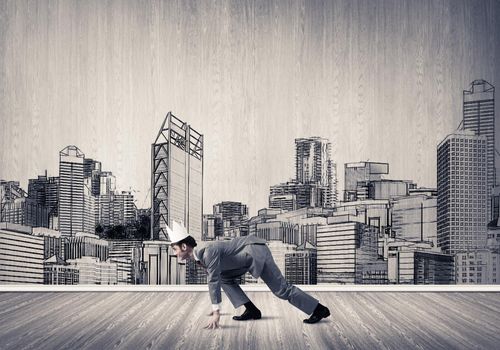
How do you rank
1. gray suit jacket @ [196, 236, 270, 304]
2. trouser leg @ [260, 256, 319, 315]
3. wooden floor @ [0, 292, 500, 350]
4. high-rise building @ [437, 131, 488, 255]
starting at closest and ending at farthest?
wooden floor @ [0, 292, 500, 350]
gray suit jacket @ [196, 236, 270, 304]
trouser leg @ [260, 256, 319, 315]
high-rise building @ [437, 131, 488, 255]

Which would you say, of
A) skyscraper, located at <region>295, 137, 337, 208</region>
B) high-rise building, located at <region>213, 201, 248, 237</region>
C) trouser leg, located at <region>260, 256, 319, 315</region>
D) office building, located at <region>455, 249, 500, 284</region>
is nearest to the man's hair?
trouser leg, located at <region>260, 256, 319, 315</region>

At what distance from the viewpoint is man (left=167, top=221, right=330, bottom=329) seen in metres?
4.57

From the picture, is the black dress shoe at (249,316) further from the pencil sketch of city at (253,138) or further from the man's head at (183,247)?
the pencil sketch of city at (253,138)

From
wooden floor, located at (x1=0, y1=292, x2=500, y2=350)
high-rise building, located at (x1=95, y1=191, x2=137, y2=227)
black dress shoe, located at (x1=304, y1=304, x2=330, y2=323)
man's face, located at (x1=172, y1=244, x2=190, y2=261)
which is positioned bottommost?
wooden floor, located at (x1=0, y1=292, x2=500, y2=350)

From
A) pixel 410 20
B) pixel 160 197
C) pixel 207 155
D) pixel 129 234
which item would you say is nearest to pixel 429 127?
pixel 410 20

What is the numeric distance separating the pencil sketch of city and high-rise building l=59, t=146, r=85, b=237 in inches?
0.8

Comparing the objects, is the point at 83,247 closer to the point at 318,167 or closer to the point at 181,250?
the point at 318,167

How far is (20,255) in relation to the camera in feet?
23.1

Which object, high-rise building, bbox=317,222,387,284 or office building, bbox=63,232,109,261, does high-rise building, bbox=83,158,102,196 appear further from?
high-rise building, bbox=317,222,387,284

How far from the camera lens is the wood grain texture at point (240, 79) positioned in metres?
7.09

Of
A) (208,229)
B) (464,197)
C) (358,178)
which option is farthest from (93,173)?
(464,197)

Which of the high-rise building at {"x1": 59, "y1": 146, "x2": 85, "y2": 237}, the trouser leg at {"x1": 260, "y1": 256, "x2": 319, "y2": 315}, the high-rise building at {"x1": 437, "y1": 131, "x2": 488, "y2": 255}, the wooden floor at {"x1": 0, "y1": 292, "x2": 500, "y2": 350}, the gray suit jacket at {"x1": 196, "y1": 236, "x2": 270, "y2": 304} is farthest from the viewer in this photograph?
the high-rise building at {"x1": 59, "y1": 146, "x2": 85, "y2": 237}

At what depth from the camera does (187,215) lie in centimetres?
705

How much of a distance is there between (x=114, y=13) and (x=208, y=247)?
142 inches
